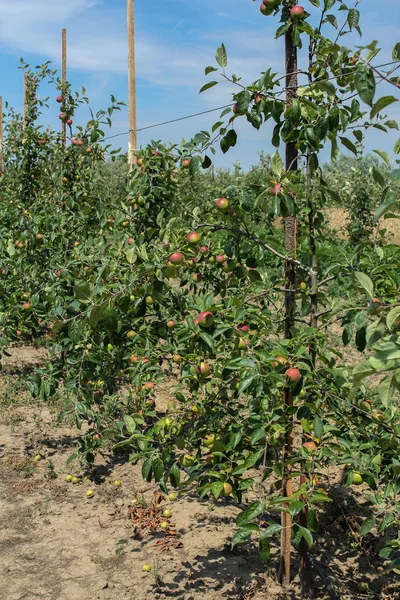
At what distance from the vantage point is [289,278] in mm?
2412

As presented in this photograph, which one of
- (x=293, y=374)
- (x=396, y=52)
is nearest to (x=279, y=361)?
(x=293, y=374)

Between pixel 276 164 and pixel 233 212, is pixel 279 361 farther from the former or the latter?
pixel 233 212

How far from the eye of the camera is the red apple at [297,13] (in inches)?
81.8

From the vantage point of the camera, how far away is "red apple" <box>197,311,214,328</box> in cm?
188

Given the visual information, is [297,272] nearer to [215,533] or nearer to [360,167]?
[215,533]

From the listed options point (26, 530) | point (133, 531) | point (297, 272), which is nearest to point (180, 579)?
point (133, 531)

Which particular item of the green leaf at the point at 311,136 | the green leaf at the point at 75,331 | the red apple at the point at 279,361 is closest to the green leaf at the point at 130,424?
the green leaf at the point at 75,331

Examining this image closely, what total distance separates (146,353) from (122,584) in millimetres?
1088

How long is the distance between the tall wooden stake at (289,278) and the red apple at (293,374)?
0.80ft

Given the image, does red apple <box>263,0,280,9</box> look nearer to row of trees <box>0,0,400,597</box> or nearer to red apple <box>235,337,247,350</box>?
row of trees <box>0,0,400,597</box>

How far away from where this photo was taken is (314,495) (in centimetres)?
179

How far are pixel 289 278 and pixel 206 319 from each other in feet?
2.15

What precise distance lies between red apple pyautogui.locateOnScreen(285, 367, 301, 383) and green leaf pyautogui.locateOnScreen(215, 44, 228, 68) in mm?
1022

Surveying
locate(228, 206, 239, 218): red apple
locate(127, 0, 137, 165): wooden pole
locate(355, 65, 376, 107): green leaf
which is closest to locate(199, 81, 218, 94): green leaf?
locate(228, 206, 239, 218): red apple
